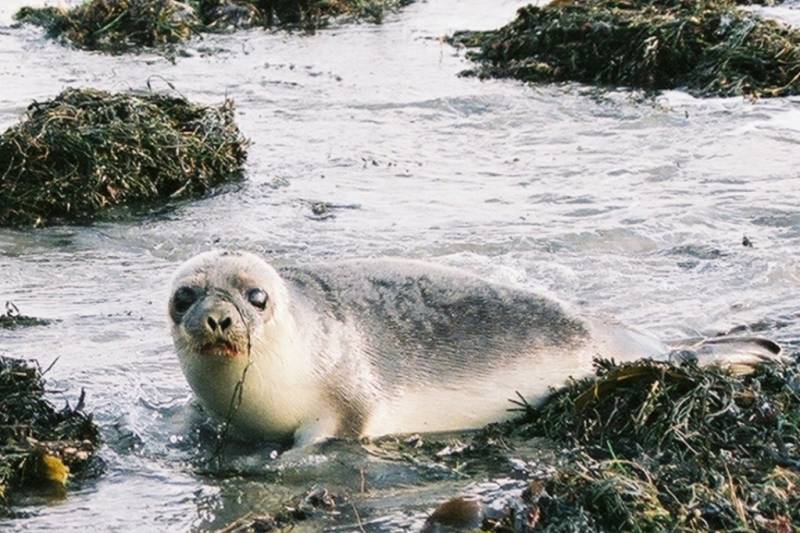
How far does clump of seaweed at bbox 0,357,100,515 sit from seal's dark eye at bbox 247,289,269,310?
762 mm

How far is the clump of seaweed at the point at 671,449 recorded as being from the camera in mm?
4988

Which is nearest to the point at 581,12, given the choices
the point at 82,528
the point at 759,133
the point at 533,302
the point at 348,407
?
the point at 759,133

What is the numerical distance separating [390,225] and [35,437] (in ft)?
13.0

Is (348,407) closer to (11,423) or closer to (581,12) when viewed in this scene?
(11,423)

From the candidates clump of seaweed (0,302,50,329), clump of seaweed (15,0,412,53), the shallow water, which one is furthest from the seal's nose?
clump of seaweed (15,0,412,53)

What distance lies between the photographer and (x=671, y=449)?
5.79 metres

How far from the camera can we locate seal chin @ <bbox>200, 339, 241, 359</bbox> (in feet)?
19.2

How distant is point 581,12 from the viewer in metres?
14.2

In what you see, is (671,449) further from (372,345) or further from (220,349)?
(220,349)

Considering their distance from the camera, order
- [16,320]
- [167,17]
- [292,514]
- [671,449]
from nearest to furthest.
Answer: [292,514]
[671,449]
[16,320]
[167,17]

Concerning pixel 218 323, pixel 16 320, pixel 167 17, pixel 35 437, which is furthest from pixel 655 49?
pixel 35 437

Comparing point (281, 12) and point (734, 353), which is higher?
point (734, 353)

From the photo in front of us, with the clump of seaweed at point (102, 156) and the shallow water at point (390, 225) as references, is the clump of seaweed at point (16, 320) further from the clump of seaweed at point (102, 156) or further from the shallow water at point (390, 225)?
the clump of seaweed at point (102, 156)

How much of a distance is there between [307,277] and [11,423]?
135 cm
